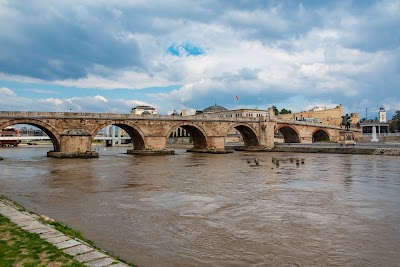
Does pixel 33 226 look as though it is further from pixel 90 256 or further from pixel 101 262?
pixel 101 262

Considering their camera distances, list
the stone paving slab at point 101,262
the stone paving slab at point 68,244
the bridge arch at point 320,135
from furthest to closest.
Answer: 1. the bridge arch at point 320,135
2. the stone paving slab at point 68,244
3. the stone paving slab at point 101,262

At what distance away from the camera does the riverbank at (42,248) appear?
491cm

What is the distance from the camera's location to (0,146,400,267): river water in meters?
6.95

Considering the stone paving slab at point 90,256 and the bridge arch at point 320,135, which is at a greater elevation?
the bridge arch at point 320,135

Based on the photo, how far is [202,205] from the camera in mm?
11742

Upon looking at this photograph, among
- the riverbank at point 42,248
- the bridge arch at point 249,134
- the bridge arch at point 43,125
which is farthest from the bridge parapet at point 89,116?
the riverbank at point 42,248

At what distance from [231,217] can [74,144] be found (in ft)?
91.3

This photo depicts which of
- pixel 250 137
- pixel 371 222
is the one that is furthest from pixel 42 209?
pixel 250 137

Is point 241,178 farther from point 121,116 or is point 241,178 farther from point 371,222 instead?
point 121,116

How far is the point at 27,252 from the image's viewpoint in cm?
526

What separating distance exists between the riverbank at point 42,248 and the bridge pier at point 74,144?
Result: 93.2 feet

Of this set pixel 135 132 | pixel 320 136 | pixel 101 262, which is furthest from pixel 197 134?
pixel 101 262

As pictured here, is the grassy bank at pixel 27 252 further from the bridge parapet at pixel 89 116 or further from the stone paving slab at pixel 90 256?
the bridge parapet at pixel 89 116

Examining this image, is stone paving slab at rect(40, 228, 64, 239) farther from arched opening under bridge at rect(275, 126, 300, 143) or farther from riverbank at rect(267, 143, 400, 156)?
arched opening under bridge at rect(275, 126, 300, 143)
